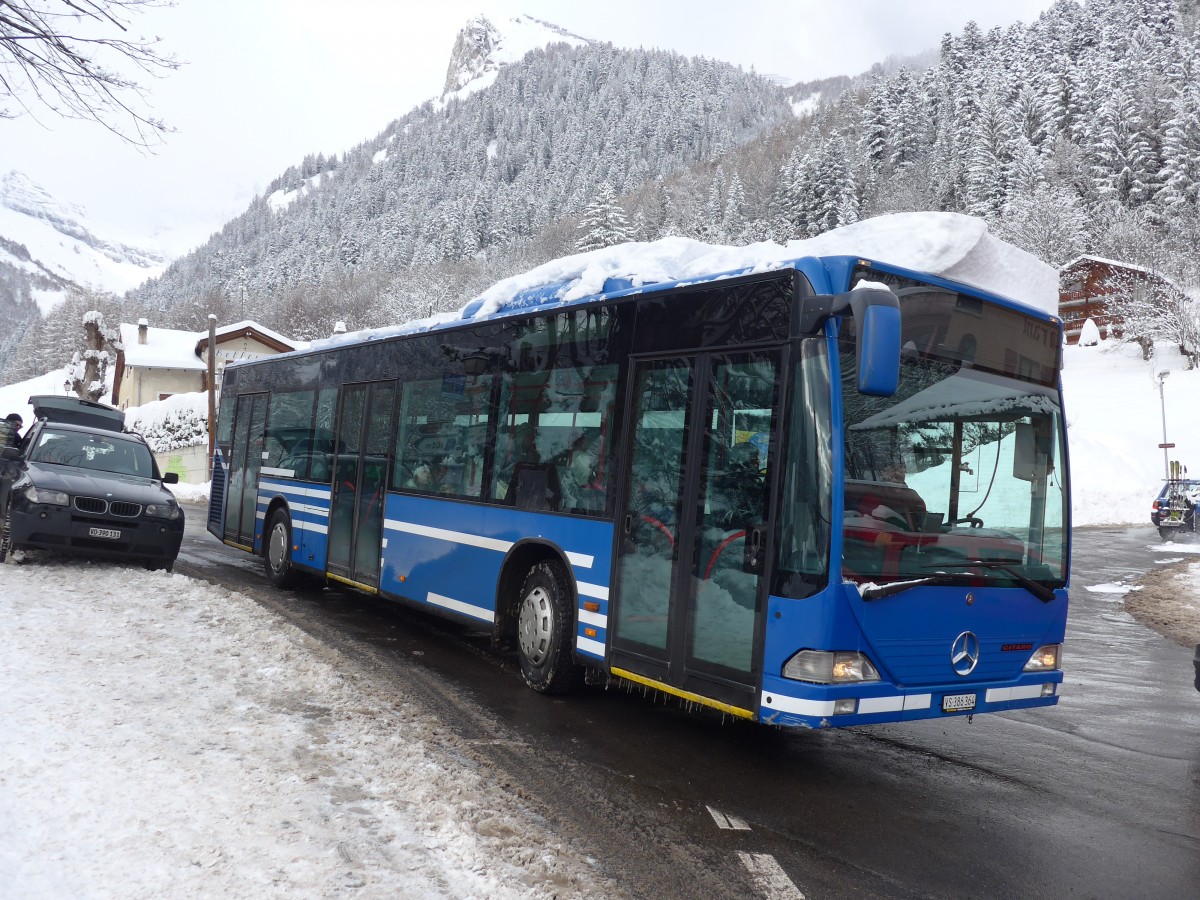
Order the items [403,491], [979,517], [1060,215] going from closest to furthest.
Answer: [979,517]
[403,491]
[1060,215]

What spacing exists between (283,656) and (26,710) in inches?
89.4

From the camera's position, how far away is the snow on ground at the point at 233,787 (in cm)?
365

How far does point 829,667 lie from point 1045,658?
1917 millimetres

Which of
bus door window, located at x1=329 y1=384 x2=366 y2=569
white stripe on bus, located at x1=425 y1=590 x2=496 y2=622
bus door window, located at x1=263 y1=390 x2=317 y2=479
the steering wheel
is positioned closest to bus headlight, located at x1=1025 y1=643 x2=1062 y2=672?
the steering wheel

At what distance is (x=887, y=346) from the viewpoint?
4.79 meters

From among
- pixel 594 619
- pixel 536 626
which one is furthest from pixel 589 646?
pixel 536 626

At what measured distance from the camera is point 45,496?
10.4m

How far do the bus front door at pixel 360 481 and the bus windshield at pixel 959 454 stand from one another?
577cm

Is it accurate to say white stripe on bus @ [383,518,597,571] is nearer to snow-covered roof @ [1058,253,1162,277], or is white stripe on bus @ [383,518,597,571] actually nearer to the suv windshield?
the suv windshield

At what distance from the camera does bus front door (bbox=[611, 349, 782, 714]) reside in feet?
17.6

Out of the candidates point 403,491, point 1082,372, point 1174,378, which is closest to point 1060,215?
point 1082,372

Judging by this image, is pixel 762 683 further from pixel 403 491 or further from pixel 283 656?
pixel 403 491

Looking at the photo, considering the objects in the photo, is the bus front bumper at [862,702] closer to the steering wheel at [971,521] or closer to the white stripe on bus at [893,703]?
the white stripe on bus at [893,703]

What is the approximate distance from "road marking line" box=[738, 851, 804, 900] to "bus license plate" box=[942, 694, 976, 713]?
161 cm
